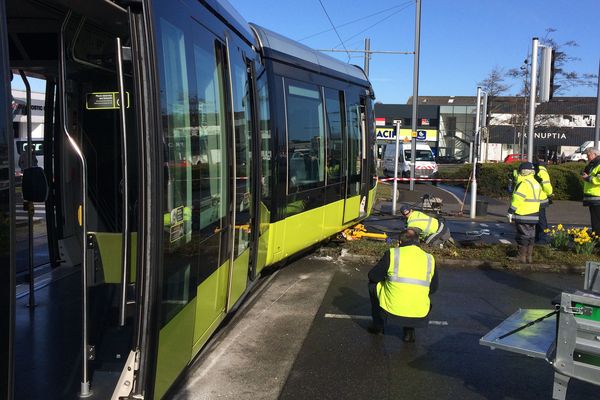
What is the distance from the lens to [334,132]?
835 cm

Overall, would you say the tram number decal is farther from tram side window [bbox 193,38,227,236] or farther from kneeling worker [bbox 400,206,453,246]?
kneeling worker [bbox 400,206,453,246]

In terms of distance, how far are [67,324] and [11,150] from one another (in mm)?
3241

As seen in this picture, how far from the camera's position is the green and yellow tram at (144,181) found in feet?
8.91

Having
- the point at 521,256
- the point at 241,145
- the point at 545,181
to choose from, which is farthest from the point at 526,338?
the point at 545,181

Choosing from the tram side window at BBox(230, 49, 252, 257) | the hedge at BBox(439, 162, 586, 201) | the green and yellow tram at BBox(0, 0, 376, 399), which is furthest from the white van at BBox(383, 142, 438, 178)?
the tram side window at BBox(230, 49, 252, 257)

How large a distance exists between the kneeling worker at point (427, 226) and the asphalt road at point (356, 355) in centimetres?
151

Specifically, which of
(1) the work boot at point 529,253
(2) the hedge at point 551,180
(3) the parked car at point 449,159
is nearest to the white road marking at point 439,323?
(1) the work boot at point 529,253

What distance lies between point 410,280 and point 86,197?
121 inches

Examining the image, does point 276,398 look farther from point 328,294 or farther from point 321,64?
point 321,64

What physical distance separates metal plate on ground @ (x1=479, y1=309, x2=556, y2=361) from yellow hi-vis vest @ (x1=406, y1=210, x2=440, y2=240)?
194 inches

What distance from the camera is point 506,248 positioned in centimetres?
948

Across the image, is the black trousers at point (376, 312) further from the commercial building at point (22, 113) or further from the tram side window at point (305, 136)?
the commercial building at point (22, 113)

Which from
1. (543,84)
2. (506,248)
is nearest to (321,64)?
(543,84)

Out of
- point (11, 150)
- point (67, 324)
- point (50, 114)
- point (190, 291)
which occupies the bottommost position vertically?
point (67, 324)
